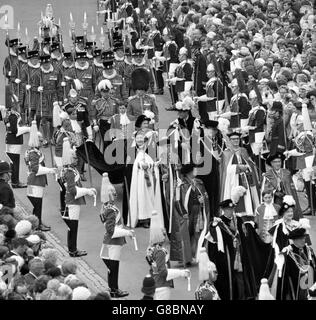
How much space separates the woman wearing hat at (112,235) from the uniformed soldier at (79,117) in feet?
16.6

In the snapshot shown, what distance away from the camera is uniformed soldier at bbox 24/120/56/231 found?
28297mm

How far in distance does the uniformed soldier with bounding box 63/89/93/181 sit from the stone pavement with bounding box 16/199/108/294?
2.54m

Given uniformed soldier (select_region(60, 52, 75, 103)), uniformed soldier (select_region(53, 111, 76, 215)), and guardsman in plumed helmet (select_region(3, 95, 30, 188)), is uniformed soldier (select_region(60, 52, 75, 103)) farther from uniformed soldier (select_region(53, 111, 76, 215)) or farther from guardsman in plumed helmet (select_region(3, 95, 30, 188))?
uniformed soldier (select_region(53, 111, 76, 215))

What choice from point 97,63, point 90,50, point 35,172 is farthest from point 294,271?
point 90,50

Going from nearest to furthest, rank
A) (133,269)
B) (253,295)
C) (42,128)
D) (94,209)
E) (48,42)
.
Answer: (253,295) → (133,269) → (94,209) → (42,128) → (48,42)

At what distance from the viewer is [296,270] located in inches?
933

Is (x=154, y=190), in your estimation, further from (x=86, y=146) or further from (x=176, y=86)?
(x=176, y=86)

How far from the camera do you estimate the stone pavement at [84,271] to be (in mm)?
26312

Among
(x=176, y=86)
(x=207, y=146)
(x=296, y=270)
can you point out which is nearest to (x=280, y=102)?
(x=207, y=146)

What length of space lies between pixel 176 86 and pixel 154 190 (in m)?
6.97

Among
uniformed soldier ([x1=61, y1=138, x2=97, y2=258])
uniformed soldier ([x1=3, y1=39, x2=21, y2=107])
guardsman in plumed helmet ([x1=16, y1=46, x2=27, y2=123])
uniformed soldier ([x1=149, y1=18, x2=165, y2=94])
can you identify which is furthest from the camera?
uniformed soldier ([x1=149, y1=18, x2=165, y2=94])

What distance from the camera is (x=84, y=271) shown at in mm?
27000

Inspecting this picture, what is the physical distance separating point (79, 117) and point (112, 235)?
6.08 metres

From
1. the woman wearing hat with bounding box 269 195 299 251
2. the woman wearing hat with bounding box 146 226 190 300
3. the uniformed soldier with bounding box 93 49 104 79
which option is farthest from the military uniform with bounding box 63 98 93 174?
the woman wearing hat with bounding box 146 226 190 300
